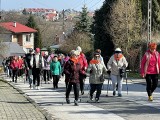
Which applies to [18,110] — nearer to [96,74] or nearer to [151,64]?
[96,74]

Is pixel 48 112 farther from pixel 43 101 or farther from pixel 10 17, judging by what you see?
pixel 10 17

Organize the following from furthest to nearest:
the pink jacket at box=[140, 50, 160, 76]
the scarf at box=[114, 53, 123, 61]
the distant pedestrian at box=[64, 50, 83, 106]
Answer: the scarf at box=[114, 53, 123, 61] < the pink jacket at box=[140, 50, 160, 76] < the distant pedestrian at box=[64, 50, 83, 106]

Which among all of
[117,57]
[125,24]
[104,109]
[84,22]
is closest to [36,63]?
[117,57]

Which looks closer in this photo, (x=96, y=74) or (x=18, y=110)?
(x=18, y=110)

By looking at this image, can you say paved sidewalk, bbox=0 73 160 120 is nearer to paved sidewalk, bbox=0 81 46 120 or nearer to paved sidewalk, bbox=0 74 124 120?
paved sidewalk, bbox=0 74 124 120

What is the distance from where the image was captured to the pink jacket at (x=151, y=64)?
1499 cm

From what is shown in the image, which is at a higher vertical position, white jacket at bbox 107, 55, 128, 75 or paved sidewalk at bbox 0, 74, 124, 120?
white jacket at bbox 107, 55, 128, 75

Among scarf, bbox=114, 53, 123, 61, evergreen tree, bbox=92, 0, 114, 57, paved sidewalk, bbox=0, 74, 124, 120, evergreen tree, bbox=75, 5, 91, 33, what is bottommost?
paved sidewalk, bbox=0, 74, 124, 120

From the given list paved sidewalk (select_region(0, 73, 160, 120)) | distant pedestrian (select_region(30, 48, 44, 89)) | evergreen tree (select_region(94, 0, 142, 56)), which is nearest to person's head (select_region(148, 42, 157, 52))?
paved sidewalk (select_region(0, 73, 160, 120))

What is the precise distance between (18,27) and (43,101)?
285 feet

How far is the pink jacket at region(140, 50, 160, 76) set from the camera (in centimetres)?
1499

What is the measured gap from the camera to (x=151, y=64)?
1504cm

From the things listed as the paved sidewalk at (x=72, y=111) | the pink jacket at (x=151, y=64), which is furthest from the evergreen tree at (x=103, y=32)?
the paved sidewalk at (x=72, y=111)

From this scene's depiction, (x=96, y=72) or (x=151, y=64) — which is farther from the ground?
(x=151, y=64)
